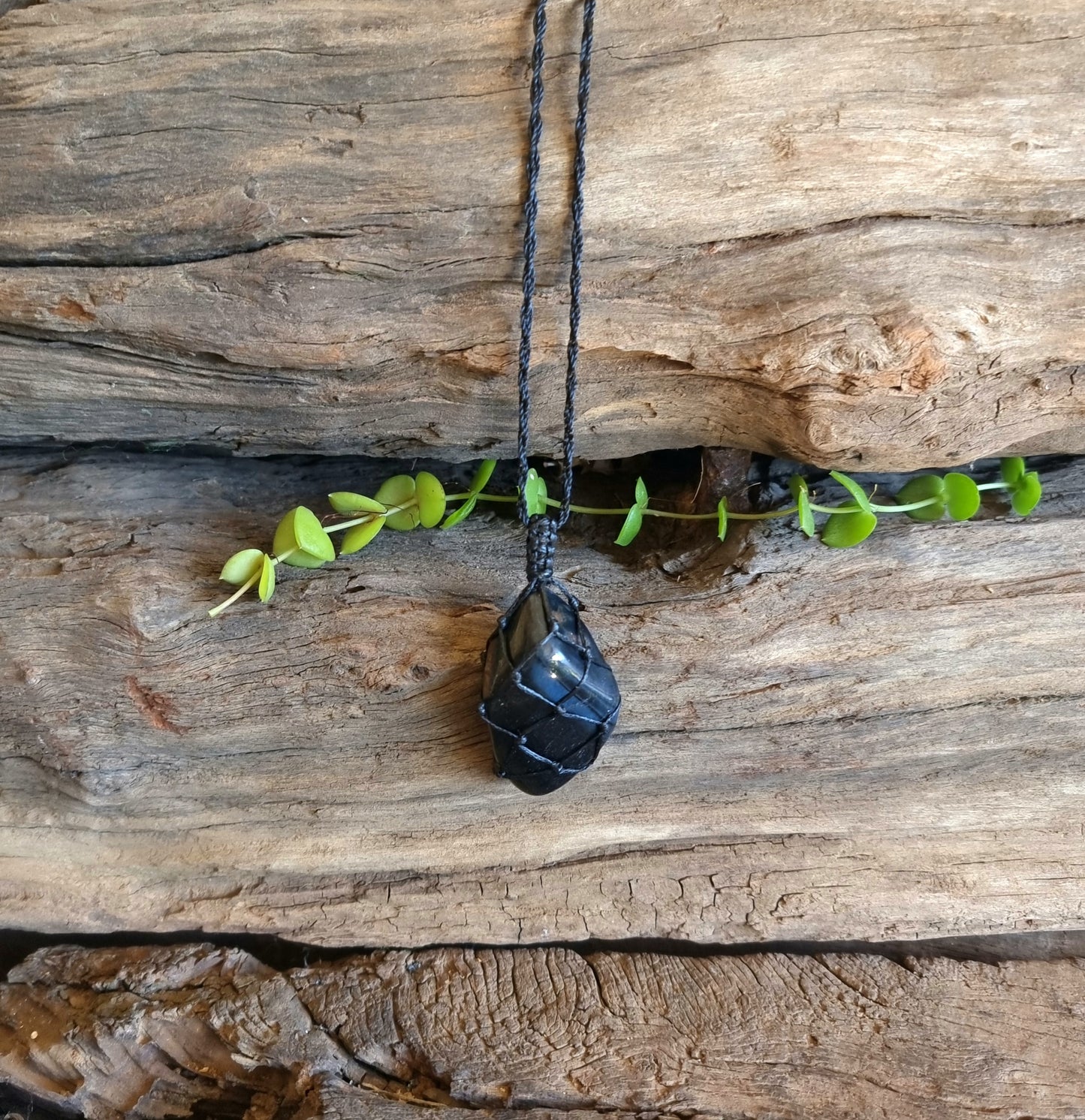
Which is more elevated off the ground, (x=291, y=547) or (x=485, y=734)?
(x=291, y=547)

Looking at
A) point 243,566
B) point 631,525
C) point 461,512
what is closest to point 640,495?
point 631,525

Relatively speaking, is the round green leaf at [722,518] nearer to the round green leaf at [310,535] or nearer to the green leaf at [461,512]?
the green leaf at [461,512]

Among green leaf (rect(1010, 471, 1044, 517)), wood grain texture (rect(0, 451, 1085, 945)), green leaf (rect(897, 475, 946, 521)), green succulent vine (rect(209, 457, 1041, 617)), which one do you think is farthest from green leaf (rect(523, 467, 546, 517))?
green leaf (rect(1010, 471, 1044, 517))

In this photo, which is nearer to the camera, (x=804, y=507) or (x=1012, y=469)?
(x=804, y=507)

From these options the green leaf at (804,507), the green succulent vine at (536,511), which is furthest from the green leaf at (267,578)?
the green leaf at (804,507)

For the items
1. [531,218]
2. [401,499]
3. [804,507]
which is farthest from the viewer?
[401,499]

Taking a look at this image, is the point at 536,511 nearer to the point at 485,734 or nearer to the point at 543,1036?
the point at 485,734

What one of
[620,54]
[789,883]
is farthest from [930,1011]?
[620,54]
